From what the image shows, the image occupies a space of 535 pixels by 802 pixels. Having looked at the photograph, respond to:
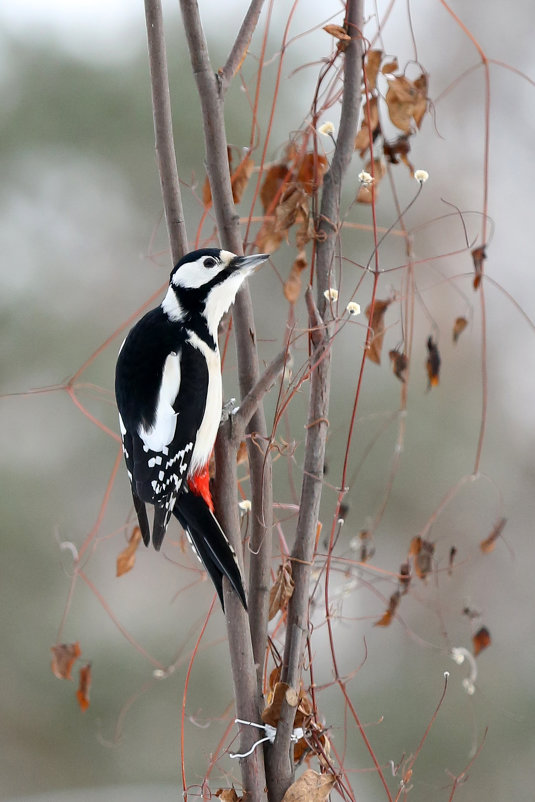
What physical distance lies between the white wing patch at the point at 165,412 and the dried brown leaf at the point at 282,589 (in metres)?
0.24

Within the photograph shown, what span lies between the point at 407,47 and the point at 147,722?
2.33 meters

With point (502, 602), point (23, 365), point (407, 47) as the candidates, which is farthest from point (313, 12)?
point (502, 602)

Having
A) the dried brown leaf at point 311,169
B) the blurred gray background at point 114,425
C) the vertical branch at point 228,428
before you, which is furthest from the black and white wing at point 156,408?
the blurred gray background at point 114,425

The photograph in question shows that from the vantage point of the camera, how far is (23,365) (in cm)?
281

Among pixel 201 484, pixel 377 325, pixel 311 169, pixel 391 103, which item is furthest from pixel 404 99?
pixel 201 484

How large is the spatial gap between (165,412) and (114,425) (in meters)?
1.90

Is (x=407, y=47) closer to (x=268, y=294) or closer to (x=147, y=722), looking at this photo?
(x=268, y=294)

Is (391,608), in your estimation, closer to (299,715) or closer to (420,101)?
(299,715)

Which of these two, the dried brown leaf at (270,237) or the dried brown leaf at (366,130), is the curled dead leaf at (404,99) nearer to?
the dried brown leaf at (366,130)

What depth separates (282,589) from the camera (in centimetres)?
78

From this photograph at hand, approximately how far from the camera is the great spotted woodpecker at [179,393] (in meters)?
0.89

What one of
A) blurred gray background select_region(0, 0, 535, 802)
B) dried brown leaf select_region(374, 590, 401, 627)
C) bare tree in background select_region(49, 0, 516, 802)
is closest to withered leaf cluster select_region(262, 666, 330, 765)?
bare tree in background select_region(49, 0, 516, 802)

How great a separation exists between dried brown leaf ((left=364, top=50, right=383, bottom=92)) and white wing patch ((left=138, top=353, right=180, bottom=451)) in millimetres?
356

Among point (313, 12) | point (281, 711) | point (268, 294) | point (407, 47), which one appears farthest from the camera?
point (268, 294)
